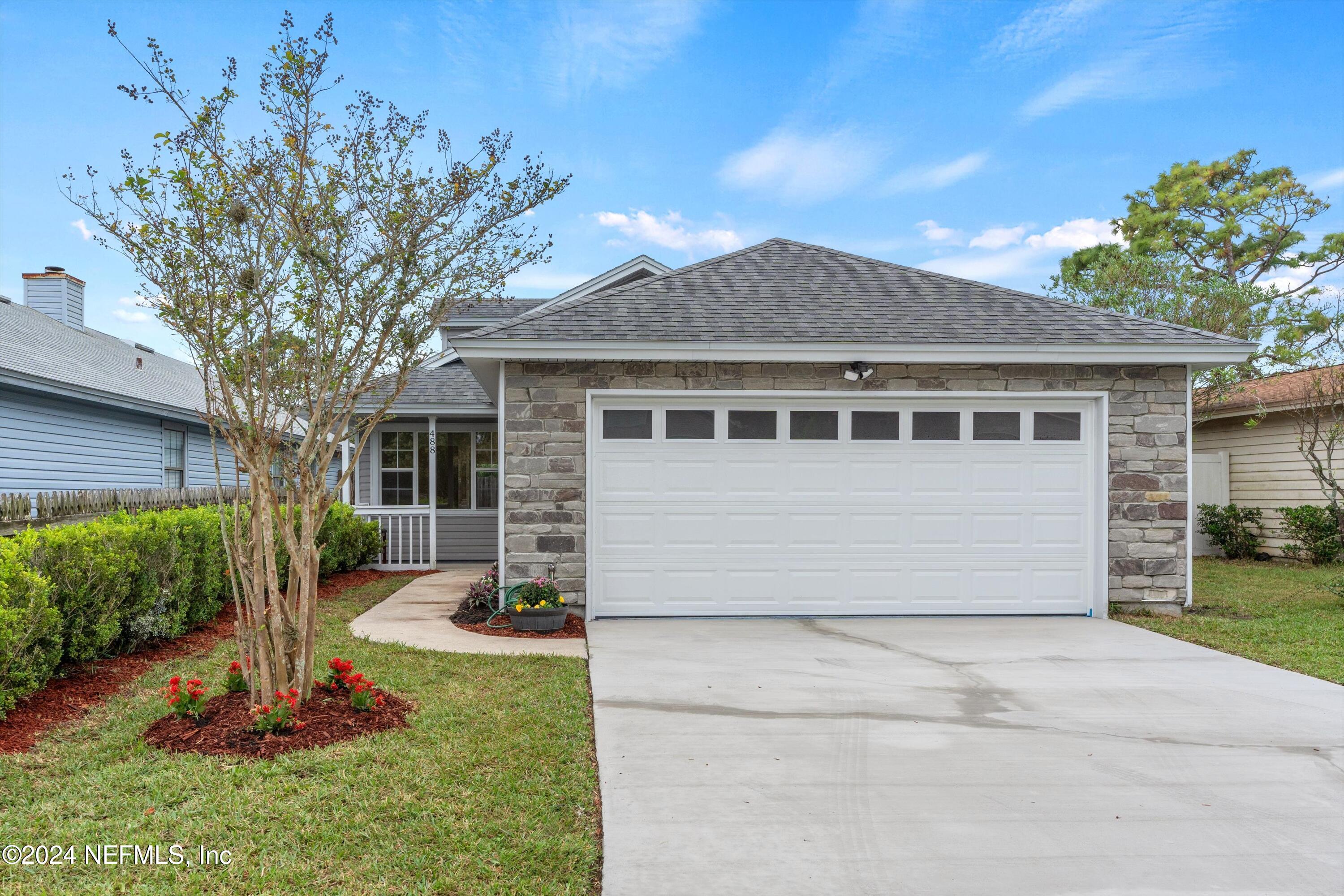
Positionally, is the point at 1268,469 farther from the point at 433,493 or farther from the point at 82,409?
the point at 82,409

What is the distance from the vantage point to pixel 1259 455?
1466 cm

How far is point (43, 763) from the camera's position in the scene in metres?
3.95

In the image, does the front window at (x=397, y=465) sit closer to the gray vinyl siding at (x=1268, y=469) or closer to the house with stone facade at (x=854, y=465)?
the house with stone facade at (x=854, y=465)

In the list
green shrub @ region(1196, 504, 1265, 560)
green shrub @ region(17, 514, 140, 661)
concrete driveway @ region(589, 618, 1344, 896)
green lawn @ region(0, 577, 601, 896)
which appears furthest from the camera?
green shrub @ region(1196, 504, 1265, 560)

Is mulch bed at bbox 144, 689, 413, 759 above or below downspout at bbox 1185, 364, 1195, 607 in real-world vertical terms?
below

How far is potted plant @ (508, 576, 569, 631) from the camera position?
7.45m

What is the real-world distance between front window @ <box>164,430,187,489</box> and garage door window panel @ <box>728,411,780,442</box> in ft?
37.0

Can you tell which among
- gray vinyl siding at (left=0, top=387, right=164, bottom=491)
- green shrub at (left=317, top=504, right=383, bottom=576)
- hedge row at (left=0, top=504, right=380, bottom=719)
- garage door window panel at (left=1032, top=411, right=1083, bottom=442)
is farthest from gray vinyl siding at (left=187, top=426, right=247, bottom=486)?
garage door window panel at (left=1032, top=411, right=1083, bottom=442)

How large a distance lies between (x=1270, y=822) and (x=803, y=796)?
188 cm

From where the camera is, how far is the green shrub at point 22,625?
4.39m

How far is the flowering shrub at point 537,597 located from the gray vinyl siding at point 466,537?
5.96 metres

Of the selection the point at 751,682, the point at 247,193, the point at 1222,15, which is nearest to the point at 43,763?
the point at 247,193

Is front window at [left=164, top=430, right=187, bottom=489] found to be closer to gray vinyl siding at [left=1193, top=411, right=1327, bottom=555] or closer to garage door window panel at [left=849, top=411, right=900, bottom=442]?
garage door window panel at [left=849, top=411, right=900, bottom=442]

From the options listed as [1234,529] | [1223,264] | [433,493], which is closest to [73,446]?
[433,493]
